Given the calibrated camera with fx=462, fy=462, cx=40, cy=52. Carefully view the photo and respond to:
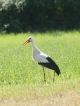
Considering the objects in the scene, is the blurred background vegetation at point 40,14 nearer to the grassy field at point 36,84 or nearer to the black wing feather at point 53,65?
the grassy field at point 36,84

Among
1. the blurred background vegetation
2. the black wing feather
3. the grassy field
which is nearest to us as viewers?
the grassy field

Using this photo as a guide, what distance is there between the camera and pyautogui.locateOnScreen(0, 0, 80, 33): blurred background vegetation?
3212 cm

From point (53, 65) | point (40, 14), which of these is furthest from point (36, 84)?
point (40, 14)

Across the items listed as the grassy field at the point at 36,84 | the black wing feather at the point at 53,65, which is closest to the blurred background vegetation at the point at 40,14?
the grassy field at the point at 36,84

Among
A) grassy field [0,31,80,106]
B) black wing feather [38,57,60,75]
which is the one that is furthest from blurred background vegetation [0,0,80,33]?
black wing feather [38,57,60,75]

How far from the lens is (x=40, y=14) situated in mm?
32844

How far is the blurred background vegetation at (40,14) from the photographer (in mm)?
32125

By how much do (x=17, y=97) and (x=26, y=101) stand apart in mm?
447

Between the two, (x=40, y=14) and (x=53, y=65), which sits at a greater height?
(x=53, y=65)

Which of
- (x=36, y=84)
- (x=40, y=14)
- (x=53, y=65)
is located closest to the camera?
(x=36, y=84)

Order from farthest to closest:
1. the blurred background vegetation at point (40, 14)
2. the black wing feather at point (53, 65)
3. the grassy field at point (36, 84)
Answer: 1. the blurred background vegetation at point (40, 14)
2. the black wing feather at point (53, 65)
3. the grassy field at point (36, 84)

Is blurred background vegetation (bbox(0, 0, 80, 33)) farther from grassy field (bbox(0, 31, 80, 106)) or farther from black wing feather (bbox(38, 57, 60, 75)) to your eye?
black wing feather (bbox(38, 57, 60, 75))

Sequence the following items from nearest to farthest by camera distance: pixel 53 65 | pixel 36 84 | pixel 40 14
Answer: pixel 36 84 < pixel 53 65 < pixel 40 14

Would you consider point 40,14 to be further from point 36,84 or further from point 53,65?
point 36,84
